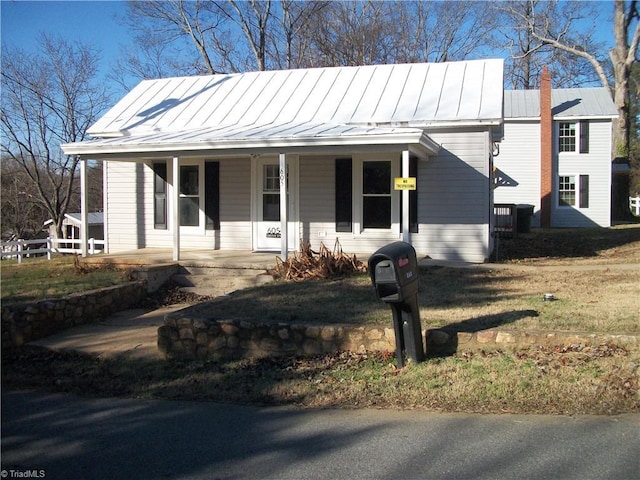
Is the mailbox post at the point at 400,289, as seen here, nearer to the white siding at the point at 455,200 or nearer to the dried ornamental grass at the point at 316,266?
the dried ornamental grass at the point at 316,266

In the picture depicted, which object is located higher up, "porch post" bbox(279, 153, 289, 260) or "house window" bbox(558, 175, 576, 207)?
"house window" bbox(558, 175, 576, 207)

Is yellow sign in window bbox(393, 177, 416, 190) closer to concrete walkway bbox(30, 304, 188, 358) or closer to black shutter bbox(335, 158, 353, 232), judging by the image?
black shutter bbox(335, 158, 353, 232)

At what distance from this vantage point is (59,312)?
9.16m

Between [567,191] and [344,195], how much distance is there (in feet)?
59.3

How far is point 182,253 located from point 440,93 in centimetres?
711

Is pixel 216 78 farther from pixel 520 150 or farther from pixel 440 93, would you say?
pixel 520 150

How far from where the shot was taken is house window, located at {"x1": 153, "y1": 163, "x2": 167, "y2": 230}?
616 inches

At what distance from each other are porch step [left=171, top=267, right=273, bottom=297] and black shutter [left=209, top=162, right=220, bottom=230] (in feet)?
8.94

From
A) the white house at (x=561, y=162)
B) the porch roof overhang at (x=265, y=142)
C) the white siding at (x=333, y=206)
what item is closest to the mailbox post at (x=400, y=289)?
the porch roof overhang at (x=265, y=142)

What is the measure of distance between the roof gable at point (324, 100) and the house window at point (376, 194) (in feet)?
3.30

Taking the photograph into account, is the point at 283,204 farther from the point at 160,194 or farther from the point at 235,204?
the point at 160,194

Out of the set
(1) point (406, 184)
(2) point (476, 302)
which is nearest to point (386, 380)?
(2) point (476, 302)

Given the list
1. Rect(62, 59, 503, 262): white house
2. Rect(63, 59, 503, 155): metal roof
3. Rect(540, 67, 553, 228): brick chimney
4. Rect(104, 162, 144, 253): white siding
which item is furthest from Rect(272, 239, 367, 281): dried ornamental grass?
Rect(540, 67, 553, 228): brick chimney

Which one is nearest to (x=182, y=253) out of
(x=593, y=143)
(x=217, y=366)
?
(x=217, y=366)
